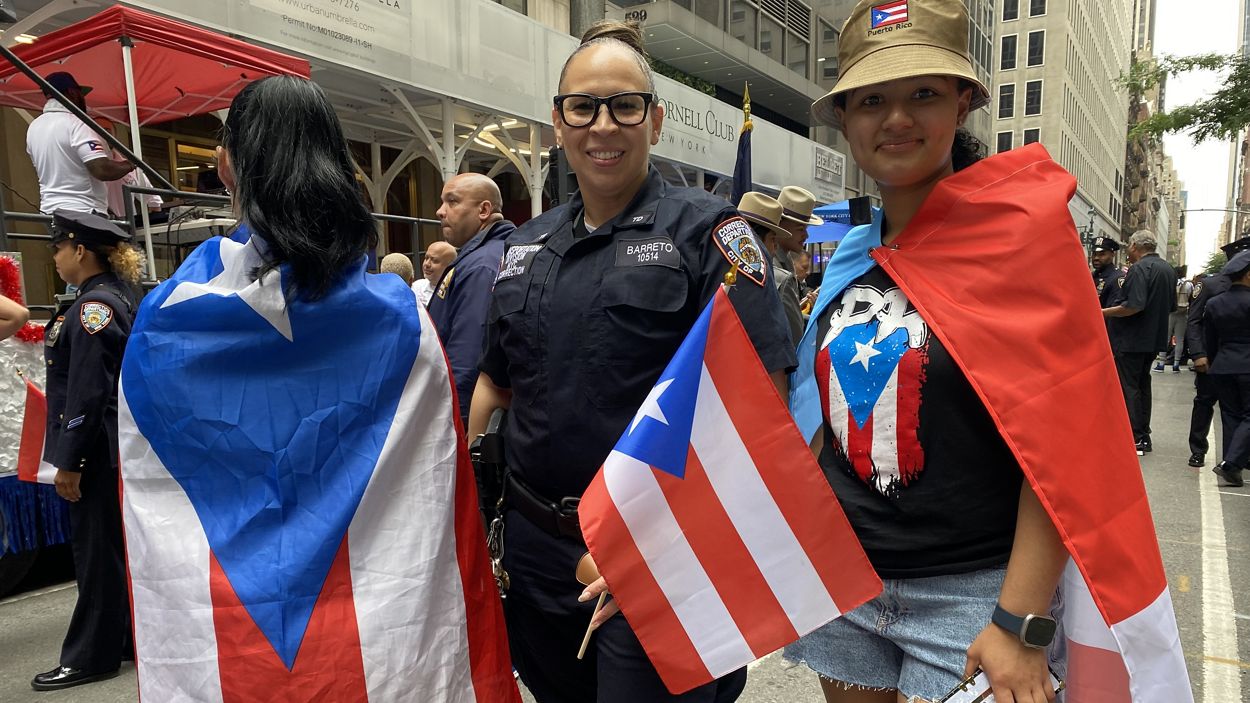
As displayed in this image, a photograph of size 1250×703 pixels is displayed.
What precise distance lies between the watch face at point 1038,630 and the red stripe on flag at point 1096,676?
3.8 inches

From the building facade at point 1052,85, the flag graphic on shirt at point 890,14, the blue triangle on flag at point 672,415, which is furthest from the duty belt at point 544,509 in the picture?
the building facade at point 1052,85

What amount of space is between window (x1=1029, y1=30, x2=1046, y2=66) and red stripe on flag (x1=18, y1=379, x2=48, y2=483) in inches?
2842

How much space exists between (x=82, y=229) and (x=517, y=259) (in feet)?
9.68

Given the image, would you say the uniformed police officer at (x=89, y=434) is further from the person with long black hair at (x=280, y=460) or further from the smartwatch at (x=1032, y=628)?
the smartwatch at (x=1032, y=628)

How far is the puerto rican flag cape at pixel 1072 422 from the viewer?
143cm

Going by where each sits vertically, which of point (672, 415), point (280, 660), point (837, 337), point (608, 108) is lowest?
point (280, 660)

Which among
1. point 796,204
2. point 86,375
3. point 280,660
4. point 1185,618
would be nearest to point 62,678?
point 86,375

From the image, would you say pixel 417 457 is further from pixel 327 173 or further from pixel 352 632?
pixel 327 173

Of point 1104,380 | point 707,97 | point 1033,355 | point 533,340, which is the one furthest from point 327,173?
point 707,97

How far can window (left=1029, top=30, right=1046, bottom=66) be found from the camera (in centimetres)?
6222

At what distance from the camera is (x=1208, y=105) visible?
15914 mm

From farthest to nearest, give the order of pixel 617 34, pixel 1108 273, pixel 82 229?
pixel 1108 273
pixel 82 229
pixel 617 34

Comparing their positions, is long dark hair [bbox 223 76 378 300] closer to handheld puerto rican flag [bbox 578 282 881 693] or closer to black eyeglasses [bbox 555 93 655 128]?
black eyeglasses [bbox 555 93 655 128]

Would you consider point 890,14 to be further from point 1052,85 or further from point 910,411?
point 1052,85
